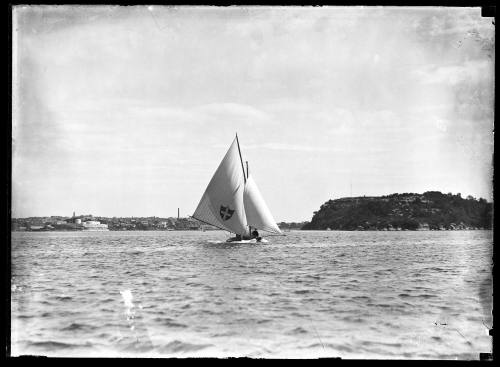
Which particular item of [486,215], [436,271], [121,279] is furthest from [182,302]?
[436,271]

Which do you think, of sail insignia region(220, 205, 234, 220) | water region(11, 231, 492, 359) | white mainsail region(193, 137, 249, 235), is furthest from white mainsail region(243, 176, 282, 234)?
water region(11, 231, 492, 359)

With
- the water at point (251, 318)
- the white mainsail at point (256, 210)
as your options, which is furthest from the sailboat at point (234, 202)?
the water at point (251, 318)

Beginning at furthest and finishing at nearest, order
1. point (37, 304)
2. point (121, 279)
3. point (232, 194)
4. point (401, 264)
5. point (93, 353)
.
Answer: point (232, 194), point (401, 264), point (121, 279), point (37, 304), point (93, 353)

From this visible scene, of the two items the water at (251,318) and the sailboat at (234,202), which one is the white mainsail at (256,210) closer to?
the sailboat at (234,202)

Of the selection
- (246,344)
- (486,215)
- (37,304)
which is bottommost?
(246,344)

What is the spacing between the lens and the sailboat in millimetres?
44125

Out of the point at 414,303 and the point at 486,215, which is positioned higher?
the point at 486,215

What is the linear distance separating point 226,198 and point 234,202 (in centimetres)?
108

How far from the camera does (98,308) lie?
15.3 m

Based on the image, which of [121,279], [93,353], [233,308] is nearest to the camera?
[93,353]

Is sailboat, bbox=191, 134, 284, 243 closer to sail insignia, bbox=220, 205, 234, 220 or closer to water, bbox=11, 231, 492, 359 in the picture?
sail insignia, bbox=220, 205, 234, 220

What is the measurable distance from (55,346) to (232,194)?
1334 inches

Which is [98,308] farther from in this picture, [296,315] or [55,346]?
[296,315]

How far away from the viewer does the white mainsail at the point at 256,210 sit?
46.4m
